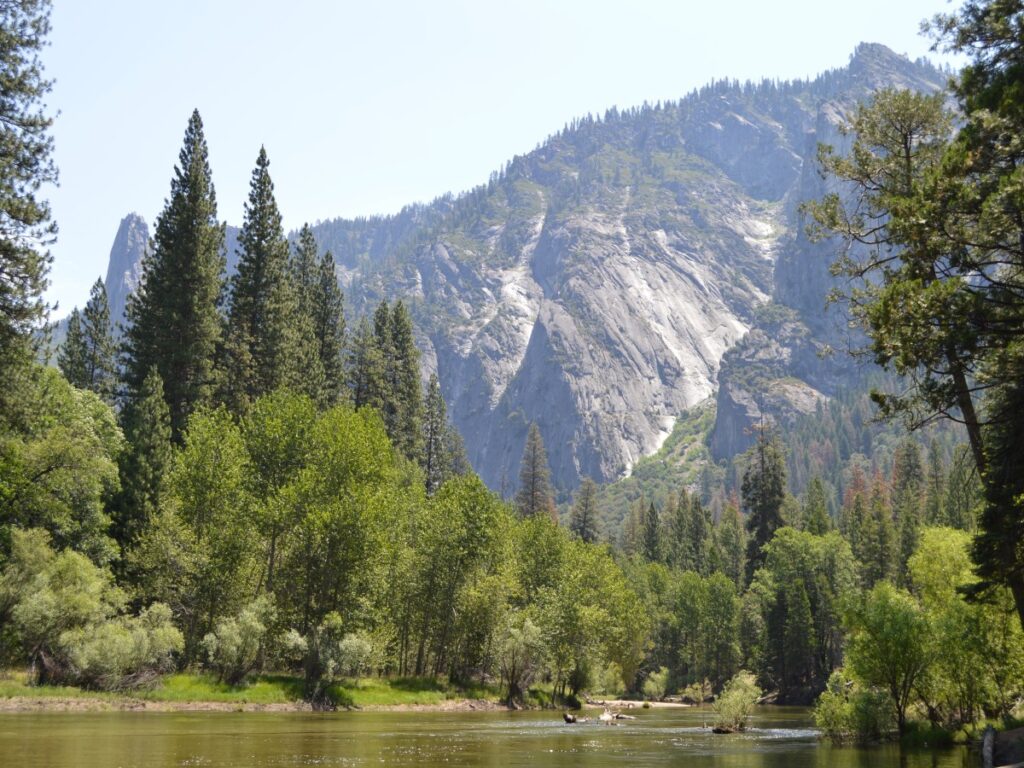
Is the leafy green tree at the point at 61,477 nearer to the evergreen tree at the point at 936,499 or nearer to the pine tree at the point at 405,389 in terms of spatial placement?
the pine tree at the point at 405,389

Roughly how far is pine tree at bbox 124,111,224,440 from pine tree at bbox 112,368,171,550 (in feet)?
32.1

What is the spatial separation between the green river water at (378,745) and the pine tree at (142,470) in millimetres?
16446

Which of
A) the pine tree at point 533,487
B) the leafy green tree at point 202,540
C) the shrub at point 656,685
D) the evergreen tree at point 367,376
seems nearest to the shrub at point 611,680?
the shrub at point 656,685

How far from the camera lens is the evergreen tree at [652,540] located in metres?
164

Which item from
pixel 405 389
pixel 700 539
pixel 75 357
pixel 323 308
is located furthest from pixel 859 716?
pixel 700 539

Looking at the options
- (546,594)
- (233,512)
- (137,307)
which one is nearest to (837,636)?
(546,594)

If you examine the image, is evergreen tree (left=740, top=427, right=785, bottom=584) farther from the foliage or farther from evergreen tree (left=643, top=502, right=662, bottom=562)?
the foliage

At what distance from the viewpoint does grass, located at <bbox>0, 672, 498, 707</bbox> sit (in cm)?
4825

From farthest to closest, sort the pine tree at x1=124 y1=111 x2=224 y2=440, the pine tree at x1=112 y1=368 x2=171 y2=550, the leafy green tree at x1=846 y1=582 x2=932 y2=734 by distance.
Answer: the pine tree at x1=124 y1=111 x2=224 y2=440 → the pine tree at x1=112 y1=368 x2=171 y2=550 → the leafy green tree at x1=846 y1=582 x2=932 y2=734

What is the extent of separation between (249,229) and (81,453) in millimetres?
38086

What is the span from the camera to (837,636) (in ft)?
367

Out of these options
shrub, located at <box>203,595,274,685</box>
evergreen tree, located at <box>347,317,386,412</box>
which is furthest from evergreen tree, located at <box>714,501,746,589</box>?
shrub, located at <box>203,595,274,685</box>

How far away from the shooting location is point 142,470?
6209 cm

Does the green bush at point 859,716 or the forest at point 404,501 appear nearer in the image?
the forest at point 404,501
